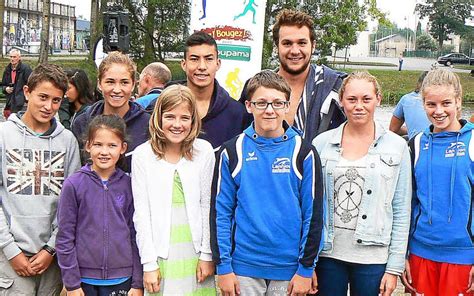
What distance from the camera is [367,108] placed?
3.53 m

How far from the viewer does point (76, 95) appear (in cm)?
577

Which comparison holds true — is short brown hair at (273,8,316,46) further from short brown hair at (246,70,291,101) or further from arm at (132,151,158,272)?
arm at (132,151,158,272)

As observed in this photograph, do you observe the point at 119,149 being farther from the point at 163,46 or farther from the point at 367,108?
the point at 163,46

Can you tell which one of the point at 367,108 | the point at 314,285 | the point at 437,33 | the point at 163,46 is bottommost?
the point at 314,285

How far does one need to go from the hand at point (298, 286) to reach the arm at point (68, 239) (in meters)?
1.20

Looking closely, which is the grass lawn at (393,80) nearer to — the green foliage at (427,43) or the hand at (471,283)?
the hand at (471,283)

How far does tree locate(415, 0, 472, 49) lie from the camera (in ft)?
237

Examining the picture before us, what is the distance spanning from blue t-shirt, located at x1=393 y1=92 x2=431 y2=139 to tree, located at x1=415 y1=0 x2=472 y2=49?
2808 inches

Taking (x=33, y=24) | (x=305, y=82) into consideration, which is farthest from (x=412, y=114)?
(x=33, y=24)

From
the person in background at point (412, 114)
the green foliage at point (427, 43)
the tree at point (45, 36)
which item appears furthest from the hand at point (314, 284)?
the green foliage at point (427, 43)

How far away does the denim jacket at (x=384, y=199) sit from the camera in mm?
3436

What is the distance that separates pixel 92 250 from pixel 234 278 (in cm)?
83

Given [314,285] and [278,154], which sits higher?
[278,154]

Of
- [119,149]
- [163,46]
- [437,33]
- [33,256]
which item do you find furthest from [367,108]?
[437,33]
